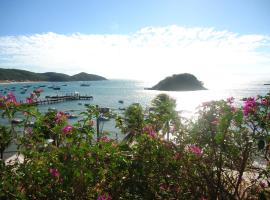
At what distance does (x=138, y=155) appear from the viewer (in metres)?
4.14

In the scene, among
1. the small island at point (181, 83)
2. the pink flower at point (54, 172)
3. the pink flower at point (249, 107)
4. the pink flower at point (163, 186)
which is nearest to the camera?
the pink flower at point (54, 172)

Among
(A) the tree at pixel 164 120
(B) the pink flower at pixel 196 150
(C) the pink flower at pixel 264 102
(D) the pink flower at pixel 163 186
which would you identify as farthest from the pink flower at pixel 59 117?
(C) the pink flower at pixel 264 102

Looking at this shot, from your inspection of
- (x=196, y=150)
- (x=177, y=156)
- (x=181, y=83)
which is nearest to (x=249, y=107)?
(x=196, y=150)

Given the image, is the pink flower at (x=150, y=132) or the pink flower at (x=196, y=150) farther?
the pink flower at (x=196, y=150)

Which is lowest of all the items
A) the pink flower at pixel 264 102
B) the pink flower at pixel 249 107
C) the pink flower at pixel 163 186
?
the pink flower at pixel 163 186

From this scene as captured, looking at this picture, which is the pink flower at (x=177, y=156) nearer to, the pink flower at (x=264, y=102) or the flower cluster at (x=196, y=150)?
the flower cluster at (x=196, y=150)

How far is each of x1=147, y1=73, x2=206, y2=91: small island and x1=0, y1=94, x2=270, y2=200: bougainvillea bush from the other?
159 m

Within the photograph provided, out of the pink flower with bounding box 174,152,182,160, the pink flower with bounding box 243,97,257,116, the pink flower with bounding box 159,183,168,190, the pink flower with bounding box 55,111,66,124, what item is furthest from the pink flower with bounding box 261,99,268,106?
the pink flower with bounding box 55,111,66,124

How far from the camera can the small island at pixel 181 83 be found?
534 ft

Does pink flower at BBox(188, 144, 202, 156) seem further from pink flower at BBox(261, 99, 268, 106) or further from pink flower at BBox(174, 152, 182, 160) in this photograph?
pink flower at BBox(261, 99, 268, 106)

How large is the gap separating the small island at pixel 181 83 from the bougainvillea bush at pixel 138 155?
15909 cm

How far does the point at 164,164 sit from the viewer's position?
4.17 metres

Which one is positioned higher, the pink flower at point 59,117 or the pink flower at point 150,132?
the pink flower at point 59,117

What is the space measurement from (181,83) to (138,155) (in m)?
162
